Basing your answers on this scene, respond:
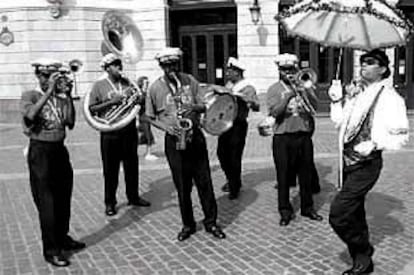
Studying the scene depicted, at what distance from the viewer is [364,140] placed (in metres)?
4.17

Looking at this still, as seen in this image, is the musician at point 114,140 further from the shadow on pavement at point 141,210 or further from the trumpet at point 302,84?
the trumpet at point 302,84

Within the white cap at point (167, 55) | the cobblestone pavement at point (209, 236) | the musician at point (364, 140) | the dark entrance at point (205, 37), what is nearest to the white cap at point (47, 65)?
the white cap at point (167, 55)

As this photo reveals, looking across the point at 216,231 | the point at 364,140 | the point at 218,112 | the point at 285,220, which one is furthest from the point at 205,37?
the point at 364,140

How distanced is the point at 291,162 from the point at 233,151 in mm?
1404

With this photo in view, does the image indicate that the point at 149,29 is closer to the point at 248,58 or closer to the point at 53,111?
the point at 248,58

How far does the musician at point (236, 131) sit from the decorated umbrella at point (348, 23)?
2031 mm

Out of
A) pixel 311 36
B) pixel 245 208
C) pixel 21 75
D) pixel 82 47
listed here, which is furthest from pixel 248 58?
pixel 311 36

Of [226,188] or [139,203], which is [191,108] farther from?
[226,188]

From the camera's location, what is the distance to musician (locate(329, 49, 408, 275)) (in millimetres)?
4023

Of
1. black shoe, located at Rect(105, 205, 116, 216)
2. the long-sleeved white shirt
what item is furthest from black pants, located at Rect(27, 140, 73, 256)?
the long-sleeved white shirt

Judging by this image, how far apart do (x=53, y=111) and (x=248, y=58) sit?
1230cm

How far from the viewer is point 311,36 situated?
15.8ft

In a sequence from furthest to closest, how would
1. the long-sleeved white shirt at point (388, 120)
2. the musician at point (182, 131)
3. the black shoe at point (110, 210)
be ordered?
the black shoe at point (110, 210), the musician at point (182, 131), the long-sleeved white shirt at point (388, 120)

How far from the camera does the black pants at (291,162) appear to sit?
227 inches
